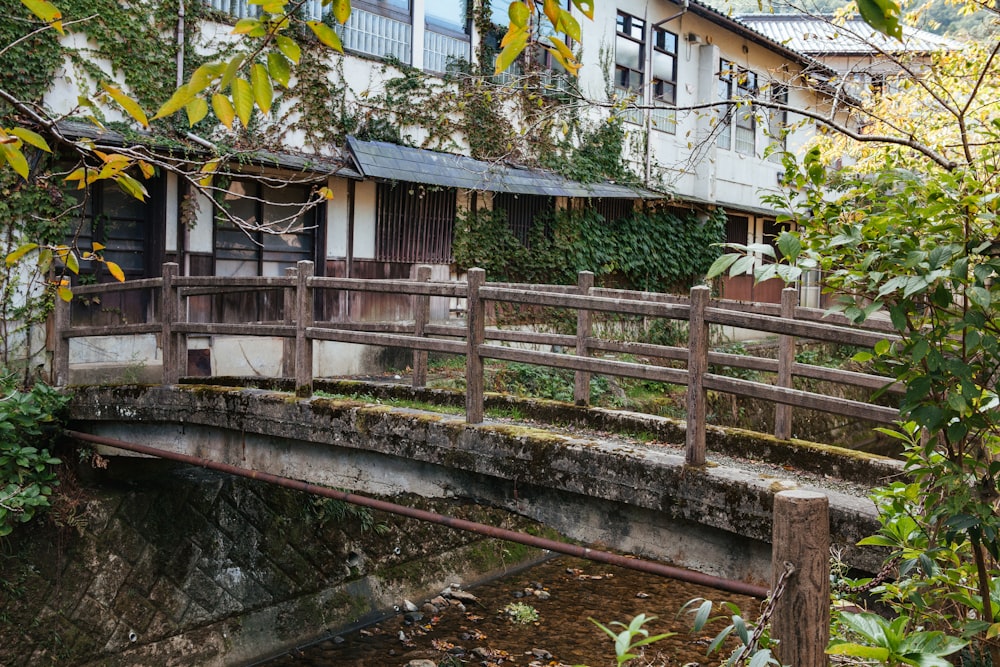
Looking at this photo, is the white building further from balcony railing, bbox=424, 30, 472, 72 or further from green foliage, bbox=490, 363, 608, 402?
green foliage, bbox=490, 363, 608, 402

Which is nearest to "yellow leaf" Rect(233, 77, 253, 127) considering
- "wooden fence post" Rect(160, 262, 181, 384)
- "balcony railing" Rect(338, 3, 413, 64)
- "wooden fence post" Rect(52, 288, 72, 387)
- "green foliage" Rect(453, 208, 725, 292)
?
"wooden fence post" Rect(160, 262, 181, 384)

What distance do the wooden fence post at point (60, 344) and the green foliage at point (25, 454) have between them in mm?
661

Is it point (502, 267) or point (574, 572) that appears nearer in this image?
point (574, 572)

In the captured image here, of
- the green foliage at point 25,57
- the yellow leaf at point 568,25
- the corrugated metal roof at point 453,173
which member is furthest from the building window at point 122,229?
the yellow leaf at point 568,25

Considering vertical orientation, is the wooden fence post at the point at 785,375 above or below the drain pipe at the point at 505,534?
above

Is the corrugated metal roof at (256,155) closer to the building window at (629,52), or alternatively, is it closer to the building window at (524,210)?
the building window at (524,210)

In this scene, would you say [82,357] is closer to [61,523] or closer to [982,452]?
[61,523]

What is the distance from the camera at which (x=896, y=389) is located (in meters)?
4.86

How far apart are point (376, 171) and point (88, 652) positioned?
652 centimetres

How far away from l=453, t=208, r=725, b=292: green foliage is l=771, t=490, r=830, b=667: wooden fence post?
1110 cm

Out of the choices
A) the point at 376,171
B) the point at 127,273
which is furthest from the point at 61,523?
the point at 376,171

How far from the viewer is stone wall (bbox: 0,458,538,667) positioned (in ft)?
24.9

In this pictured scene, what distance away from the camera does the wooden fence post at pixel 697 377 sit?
4.98 m

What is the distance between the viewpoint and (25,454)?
7.69 meters
